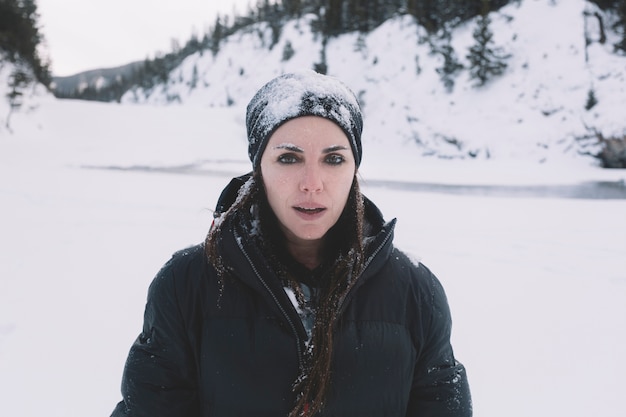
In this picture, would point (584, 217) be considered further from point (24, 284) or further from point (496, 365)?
point (24, 284)

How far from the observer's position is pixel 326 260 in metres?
1.49

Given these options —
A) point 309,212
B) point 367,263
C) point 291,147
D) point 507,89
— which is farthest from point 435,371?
point 507,89

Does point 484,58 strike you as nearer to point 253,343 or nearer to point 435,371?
point 435,371

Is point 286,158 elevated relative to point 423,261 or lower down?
elevated

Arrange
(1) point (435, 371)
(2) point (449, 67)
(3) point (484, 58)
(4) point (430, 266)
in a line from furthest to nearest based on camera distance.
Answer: (2) point (449, 67)
(3) point (484, 58)
(4) point (430, 266)
(1) point (435, 371)

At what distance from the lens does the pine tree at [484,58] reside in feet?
93.4

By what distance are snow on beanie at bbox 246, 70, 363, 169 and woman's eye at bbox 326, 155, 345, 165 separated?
0.09m

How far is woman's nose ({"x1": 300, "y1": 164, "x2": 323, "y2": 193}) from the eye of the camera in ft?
4.36

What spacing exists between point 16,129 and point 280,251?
32496mm

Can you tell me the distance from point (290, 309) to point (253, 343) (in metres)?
0.16

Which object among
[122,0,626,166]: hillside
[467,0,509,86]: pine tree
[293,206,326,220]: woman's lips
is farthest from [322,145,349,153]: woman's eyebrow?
[467,0,509,86]: pine tree

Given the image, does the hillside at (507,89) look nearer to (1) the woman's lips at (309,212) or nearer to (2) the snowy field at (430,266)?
(2) the snowy field at (430,266)

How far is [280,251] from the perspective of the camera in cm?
144

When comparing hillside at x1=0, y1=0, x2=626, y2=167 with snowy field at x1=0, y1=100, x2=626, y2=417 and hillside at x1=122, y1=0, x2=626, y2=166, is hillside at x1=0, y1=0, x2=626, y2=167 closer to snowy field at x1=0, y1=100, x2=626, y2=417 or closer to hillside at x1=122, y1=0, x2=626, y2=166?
hillside at x1=122, y1=0, x2=626, y2=166
